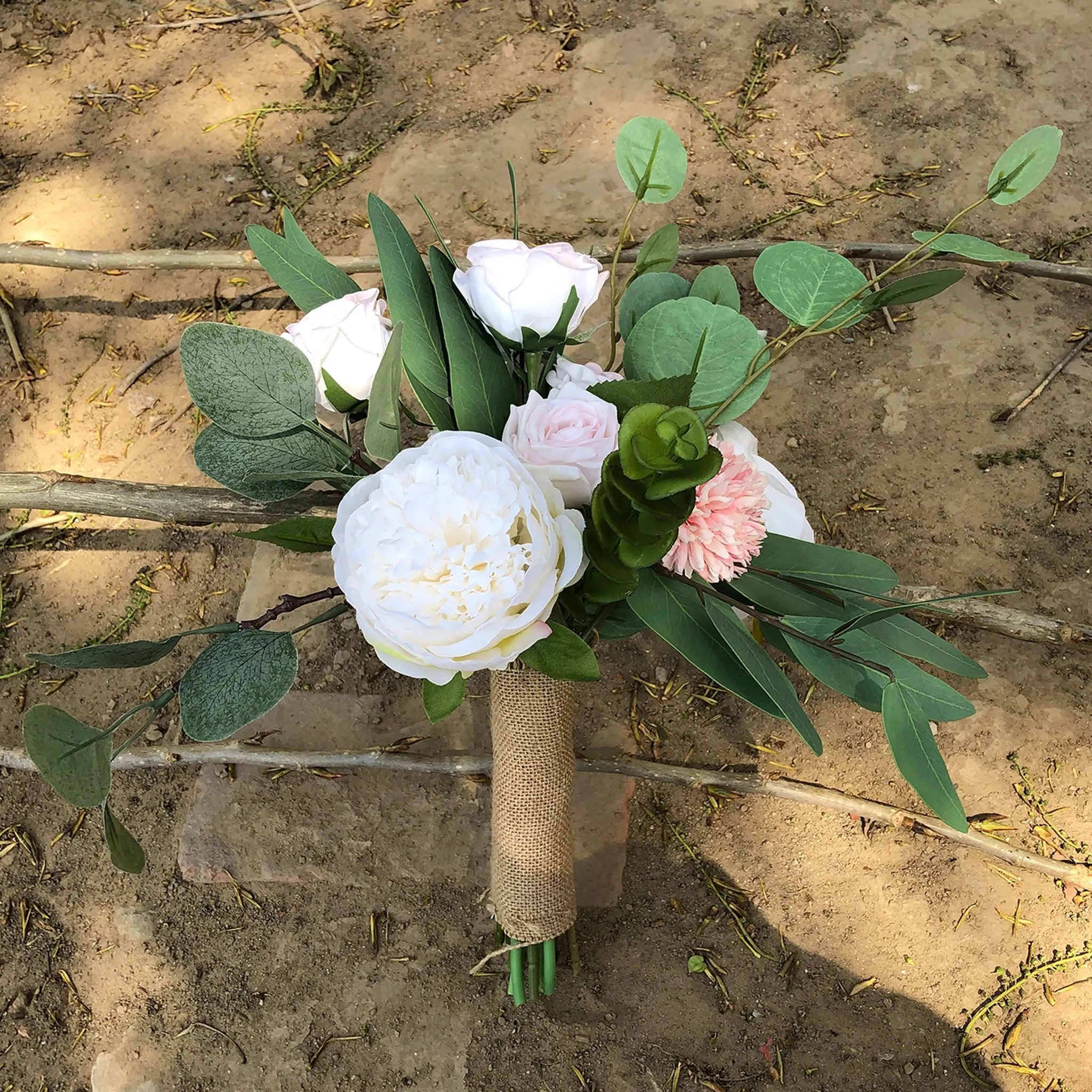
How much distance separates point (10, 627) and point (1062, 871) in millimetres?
2141

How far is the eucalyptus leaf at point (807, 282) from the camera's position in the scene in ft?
2.74

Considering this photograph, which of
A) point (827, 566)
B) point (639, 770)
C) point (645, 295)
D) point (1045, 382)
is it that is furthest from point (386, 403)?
point (1045, 382)

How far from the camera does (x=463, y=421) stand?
0.87 m

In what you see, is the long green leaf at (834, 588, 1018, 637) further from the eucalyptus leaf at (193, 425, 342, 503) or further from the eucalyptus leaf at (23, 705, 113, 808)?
the eucalyptus leaf at (23, 705, 113, 808)

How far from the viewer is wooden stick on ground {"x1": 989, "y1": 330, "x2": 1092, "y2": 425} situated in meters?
1.87

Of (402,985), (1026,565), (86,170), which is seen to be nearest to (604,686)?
(402,985)

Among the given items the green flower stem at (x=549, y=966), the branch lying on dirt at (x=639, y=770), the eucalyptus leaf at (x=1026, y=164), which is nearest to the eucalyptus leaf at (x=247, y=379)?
the eucalyptus leaf at (x=1026, y=164)

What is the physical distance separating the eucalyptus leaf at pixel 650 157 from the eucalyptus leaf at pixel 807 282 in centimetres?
19

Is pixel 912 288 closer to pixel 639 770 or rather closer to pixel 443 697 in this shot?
pixel 443 697

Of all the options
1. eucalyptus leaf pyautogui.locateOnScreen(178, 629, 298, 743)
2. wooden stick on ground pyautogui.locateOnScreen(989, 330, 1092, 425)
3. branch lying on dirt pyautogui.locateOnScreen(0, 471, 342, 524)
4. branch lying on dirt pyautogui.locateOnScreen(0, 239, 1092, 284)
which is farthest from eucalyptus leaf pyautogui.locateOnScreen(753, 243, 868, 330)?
wooden stick on ground pyautogui.locateOnScreen(989, 330, 1092, 425)

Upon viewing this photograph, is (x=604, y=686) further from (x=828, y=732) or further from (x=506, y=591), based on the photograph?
(x=506, y=591)

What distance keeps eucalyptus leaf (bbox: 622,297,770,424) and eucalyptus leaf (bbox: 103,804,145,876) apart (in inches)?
28.2

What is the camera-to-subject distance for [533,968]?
1.38 m

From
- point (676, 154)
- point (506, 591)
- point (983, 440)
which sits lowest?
point (983, 440)
